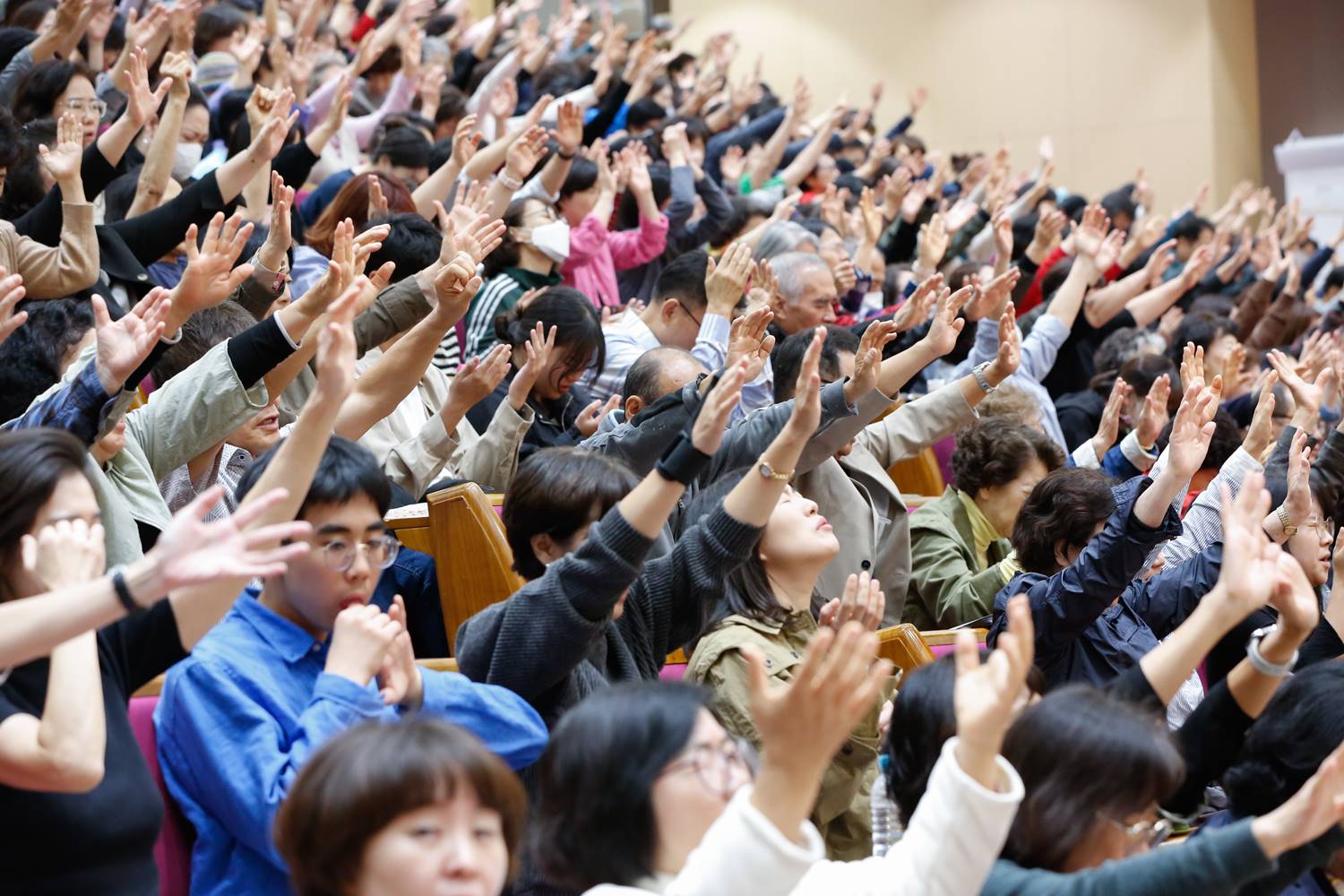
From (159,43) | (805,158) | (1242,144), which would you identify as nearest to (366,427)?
(159,43)

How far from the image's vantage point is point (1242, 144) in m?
11.4

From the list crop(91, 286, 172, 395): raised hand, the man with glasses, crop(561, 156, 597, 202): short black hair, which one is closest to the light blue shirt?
the man with glasses

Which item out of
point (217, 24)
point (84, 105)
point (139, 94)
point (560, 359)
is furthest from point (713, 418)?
point (217, 24)

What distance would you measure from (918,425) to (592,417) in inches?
26.8

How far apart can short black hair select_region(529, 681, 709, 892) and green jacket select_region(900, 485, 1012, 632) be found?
1703 mm

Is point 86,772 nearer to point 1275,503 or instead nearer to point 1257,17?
point 1275,503

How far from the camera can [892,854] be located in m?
1.33

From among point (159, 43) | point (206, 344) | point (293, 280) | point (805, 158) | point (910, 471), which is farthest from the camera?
point (805, 158)

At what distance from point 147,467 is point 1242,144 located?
34.7ft

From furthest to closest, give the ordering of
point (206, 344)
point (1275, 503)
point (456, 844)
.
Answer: point (1275, 503) → point (206, 344) → point (456, 844)

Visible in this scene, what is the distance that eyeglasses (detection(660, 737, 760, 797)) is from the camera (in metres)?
1.32

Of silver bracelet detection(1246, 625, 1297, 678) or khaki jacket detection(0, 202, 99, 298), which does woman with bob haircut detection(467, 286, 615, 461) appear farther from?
silver bracelet detection(1246, 625, 1297, 678)

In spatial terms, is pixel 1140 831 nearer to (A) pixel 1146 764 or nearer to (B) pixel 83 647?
(A) pixel 1146 764

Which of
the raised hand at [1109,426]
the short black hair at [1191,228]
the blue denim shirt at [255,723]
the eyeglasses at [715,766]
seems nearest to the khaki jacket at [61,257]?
the blue denim shirt at [255,723]
